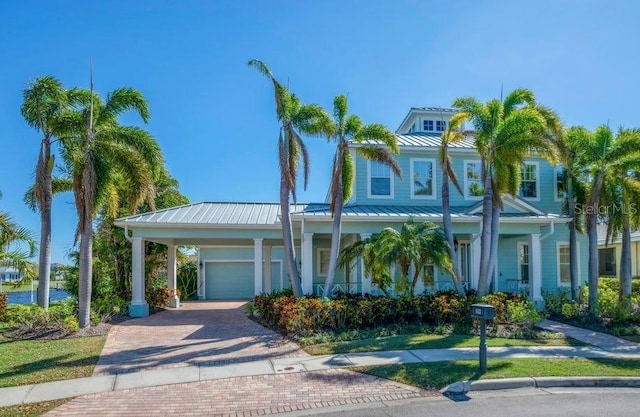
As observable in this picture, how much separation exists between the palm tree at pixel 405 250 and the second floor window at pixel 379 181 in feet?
14.6

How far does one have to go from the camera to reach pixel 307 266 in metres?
15.3

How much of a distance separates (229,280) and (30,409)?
753 inches

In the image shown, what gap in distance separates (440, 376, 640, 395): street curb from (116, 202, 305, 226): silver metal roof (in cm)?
1031

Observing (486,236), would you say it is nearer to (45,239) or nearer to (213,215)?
(213,215)

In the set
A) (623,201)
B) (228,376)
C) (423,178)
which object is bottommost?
(228,376)

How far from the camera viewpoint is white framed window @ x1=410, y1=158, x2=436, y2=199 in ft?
60.5

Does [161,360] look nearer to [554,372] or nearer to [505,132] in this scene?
[554,372]

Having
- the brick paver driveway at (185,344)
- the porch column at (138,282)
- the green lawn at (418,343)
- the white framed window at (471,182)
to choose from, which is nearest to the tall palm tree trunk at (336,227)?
the brick paver driveway at (185,344)

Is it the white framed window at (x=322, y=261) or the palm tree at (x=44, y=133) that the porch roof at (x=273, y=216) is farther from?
the white framed window at (x=322, y=261)

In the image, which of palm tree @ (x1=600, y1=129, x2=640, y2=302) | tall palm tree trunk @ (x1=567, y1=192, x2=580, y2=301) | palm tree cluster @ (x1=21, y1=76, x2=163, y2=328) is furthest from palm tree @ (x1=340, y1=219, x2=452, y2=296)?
palm tree cluster @ (x1=21, y1=76, x2=163, y2=328)

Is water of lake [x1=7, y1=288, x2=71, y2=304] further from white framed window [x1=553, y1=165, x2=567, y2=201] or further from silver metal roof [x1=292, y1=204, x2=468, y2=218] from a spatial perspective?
white framed window [x1=553, y1=165, x2=567, y2=201]

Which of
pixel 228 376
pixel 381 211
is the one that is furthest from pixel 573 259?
pixel 228 376

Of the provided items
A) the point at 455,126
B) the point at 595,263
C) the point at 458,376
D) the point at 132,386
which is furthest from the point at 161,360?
the point at 595,263

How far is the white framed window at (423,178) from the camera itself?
60.5 feet
